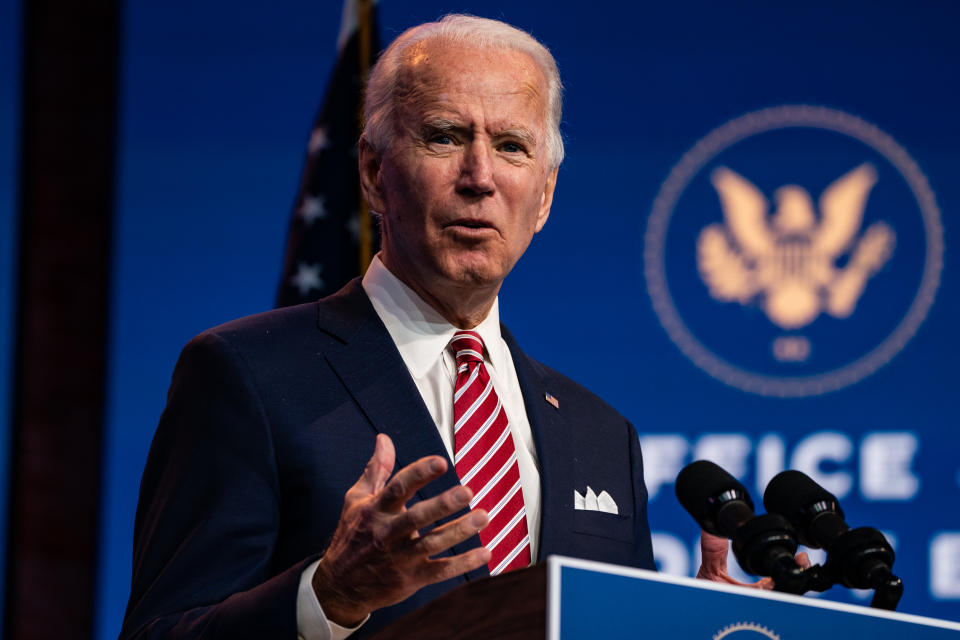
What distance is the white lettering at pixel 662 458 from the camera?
3.57 meters

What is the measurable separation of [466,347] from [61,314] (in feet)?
8.02

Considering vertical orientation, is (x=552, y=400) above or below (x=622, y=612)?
above

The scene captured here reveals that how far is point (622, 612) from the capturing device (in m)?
0.96

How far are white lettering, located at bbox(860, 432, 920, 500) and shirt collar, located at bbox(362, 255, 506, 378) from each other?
7.11ft

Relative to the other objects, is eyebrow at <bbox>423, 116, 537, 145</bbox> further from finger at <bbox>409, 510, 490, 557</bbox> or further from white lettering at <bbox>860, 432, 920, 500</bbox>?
white lettering at <bbox>860, 432, 920, 500</bbox>

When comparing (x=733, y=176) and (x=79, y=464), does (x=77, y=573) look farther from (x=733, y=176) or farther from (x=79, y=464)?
(x=733, y=176)

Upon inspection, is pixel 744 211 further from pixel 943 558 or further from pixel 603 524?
pixel 603 524

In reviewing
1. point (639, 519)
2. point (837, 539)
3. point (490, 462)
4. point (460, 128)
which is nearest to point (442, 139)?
point (460, 128)

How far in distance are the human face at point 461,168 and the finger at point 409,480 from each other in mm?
694

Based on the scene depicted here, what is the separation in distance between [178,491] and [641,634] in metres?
0.76

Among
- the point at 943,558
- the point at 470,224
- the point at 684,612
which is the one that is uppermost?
the point at 470,224

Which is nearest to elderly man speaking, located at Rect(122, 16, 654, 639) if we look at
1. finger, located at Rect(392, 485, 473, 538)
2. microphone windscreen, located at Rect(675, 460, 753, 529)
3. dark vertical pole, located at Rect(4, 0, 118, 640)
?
finger, located at Rect(392, 485, 473, 538)

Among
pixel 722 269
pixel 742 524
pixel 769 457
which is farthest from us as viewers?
pixel 722 269

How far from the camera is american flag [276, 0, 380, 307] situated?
3.72 meters
